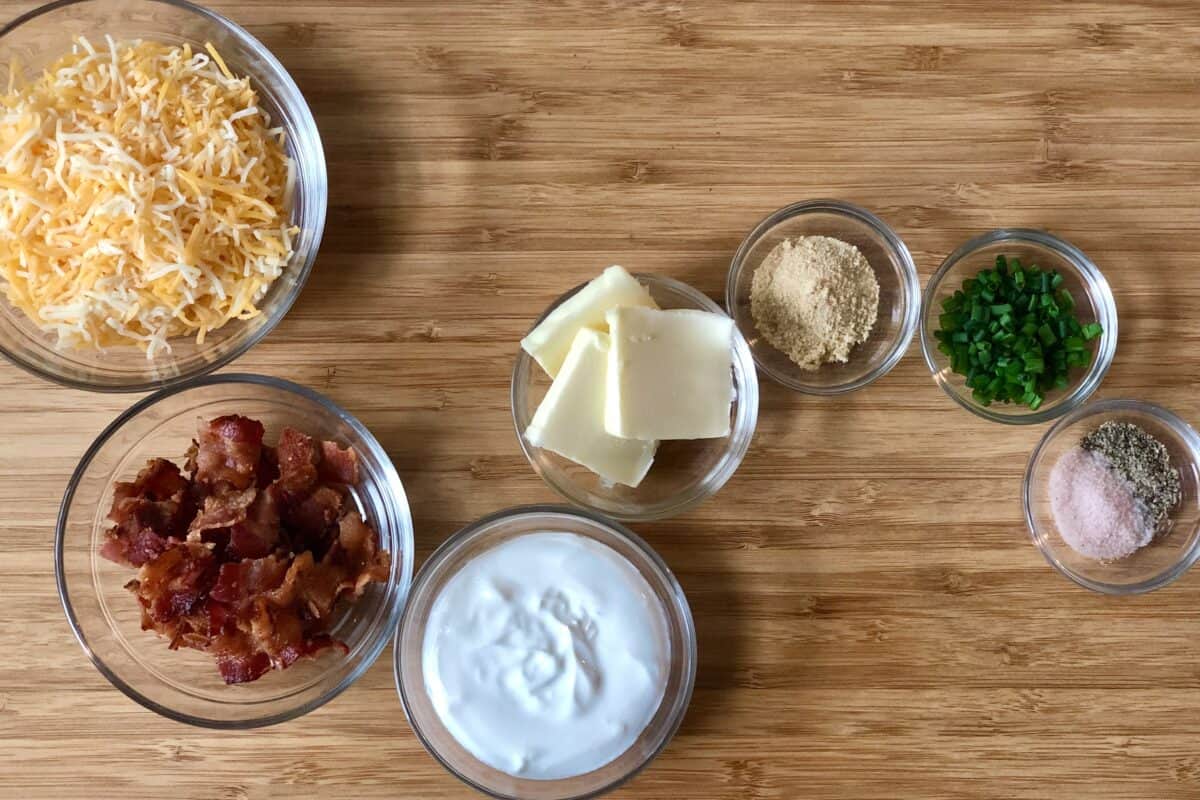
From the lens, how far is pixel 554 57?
1980 mm

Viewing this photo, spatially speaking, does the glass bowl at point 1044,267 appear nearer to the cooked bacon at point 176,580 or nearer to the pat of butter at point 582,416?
the pat of butter at point 582,416

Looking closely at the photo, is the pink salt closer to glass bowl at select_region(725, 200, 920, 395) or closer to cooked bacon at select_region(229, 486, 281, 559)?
glass bowl at select_region(725, 200, 920, 395)

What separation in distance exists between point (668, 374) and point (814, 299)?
0.33m

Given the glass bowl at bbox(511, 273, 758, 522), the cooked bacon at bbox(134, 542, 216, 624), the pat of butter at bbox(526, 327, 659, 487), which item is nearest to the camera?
the cooked bacon at bbox(134, 542, 216, 624)

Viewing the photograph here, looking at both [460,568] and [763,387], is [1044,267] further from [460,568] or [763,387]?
[460,568]

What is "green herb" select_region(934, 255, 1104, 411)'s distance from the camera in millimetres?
1855

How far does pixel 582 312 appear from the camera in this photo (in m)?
1.78

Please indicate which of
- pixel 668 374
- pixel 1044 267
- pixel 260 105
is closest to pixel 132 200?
pixel 260 105

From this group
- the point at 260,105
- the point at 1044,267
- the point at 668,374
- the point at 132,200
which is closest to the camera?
the point at 132,200

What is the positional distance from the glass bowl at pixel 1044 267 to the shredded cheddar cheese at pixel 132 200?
51.2 inches

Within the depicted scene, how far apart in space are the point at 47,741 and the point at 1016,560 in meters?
1.96

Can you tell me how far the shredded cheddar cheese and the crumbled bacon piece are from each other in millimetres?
249

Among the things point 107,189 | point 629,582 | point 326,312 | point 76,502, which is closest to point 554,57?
point 326,312

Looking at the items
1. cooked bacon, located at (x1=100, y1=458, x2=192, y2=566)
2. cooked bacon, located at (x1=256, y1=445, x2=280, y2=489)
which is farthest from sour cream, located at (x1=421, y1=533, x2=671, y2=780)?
cooked bacon, located at (x1=100, y1=458, x2=192, y2=566)
